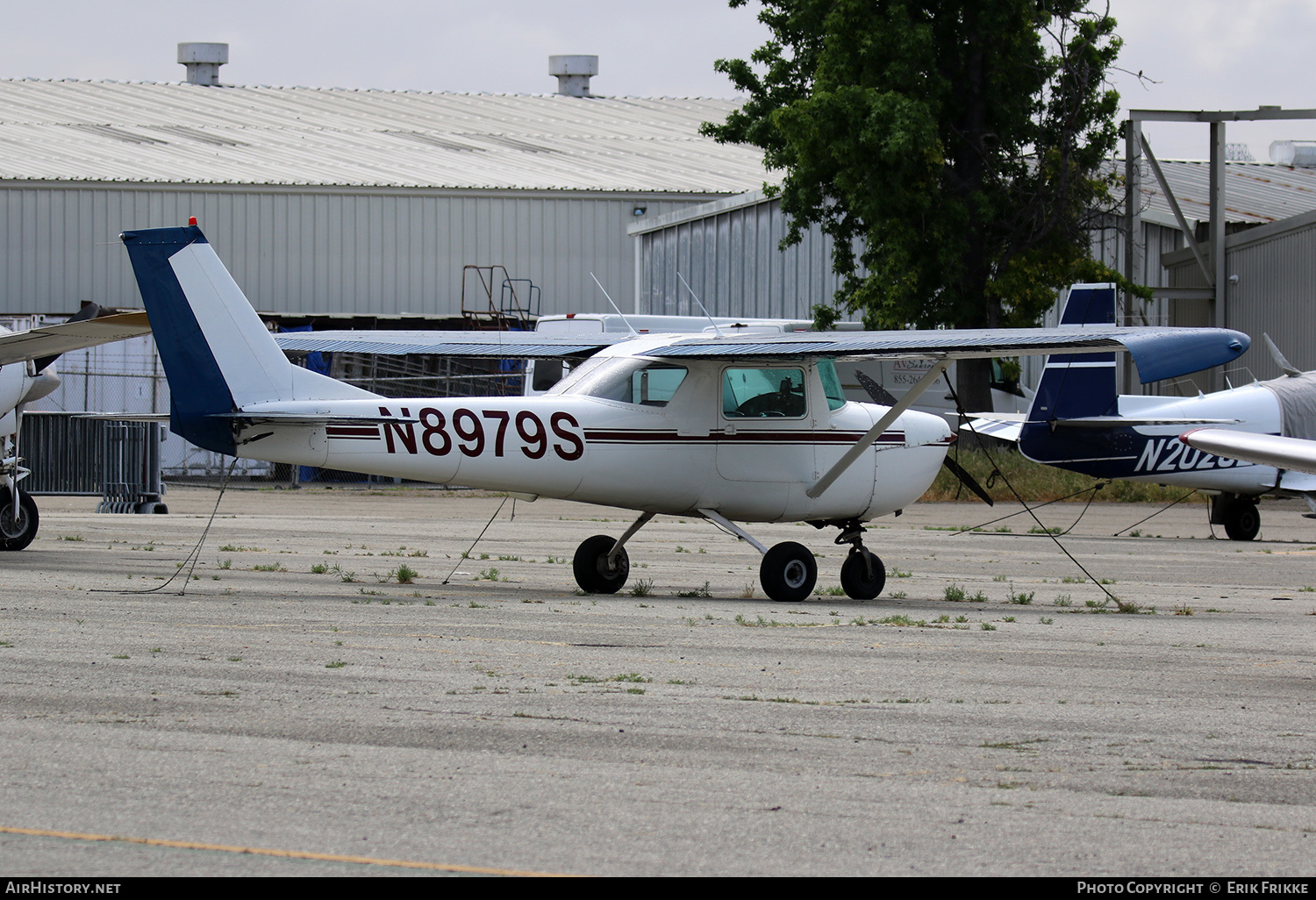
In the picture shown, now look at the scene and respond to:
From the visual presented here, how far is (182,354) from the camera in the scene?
11828 millimetres

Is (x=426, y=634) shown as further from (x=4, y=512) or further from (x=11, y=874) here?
(x=4, y=512)

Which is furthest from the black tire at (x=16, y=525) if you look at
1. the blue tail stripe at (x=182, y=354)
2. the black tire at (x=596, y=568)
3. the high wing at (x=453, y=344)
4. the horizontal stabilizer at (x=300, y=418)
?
the black tire at (x=596, y=568)

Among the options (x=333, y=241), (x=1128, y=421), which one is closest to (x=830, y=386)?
(x=1128, y=421)

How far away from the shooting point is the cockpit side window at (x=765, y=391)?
42.8 ft

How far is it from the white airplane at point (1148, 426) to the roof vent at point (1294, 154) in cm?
2743

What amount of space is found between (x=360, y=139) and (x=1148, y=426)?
36105 mm

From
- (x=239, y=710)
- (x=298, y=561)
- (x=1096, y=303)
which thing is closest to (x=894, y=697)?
(x=239, y=710)

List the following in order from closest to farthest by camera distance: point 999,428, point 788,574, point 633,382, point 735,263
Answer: point 788,574 < point 633,382 < point 999,428 < point 735,263

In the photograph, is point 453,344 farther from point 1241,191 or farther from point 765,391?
point 1241,191

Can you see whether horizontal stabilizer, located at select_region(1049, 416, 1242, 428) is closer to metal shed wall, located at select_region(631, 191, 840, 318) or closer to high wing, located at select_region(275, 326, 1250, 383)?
high wing, located at select_region(275, 326, 1250, 383)

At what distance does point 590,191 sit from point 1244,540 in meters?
27.7

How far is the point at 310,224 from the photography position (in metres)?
44.1

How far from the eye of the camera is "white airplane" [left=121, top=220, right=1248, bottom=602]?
11.9 metres

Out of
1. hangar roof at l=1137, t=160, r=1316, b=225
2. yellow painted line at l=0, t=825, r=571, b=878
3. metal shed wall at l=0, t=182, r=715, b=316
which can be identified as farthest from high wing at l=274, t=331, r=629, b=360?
metal shed wall at l=0, t=182, r=715, b=316
